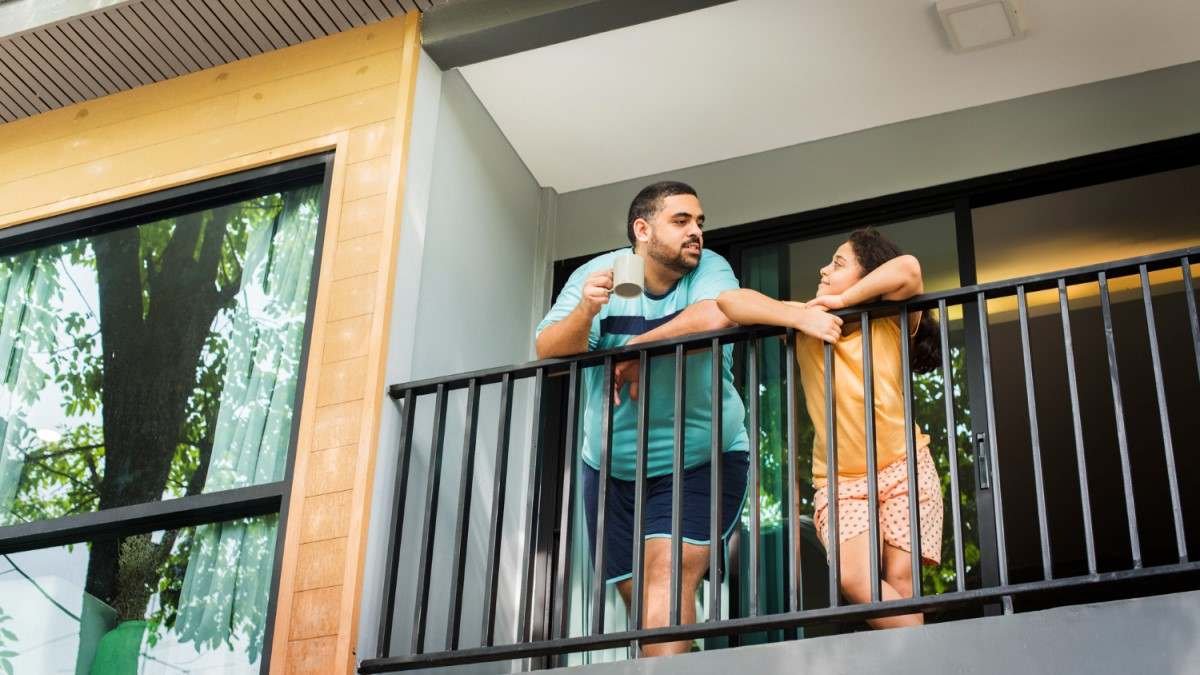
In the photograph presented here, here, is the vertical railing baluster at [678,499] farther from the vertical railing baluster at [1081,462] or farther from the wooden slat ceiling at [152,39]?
the wooden slat ceiling at [152,39]

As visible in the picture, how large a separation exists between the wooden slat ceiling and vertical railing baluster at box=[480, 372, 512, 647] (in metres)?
1.70

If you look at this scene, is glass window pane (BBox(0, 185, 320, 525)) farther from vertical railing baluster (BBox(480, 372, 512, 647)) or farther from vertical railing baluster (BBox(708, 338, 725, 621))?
vertical railing baluster (BBox(708, 338, 725, 621))

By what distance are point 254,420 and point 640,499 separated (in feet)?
4.88

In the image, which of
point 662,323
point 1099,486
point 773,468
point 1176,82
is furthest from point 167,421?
point 1099,486

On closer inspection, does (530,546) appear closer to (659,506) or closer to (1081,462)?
(659,506)

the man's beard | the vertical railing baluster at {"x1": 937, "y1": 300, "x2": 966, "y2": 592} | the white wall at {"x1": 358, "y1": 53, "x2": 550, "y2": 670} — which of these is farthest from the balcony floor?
the man's beard

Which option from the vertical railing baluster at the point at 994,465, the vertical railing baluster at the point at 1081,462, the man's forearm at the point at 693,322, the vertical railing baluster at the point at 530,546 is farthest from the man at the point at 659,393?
the vertical railing baluster at the point at 1081,462

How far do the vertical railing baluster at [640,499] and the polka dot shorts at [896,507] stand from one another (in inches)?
20.0

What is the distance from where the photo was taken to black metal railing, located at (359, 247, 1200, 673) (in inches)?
136

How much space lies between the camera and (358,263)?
466cm

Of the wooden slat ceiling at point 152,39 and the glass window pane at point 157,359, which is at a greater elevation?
the wooden slat ceiling at point 152,39

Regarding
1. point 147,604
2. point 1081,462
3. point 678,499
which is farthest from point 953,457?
point 147,604

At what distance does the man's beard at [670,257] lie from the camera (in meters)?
4.53

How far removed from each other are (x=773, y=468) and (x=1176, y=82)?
6.77 ft
